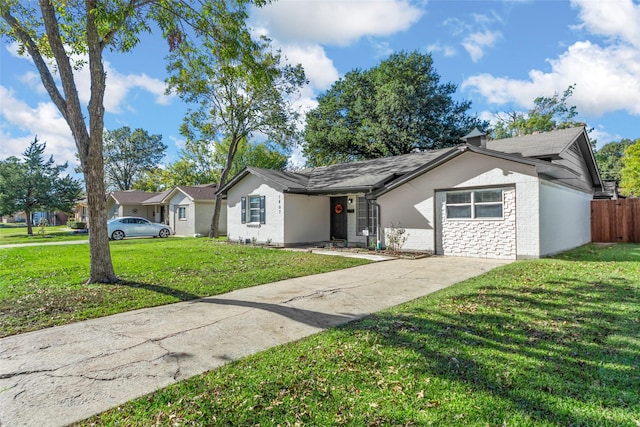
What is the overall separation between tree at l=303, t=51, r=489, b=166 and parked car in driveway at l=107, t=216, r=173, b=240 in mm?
14769

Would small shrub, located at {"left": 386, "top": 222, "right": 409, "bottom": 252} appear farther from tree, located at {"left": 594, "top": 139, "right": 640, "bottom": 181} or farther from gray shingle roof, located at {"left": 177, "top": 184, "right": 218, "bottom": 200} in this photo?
tree, located at {"left": 594, "top": 139, "right": 640, "bottom": 181}

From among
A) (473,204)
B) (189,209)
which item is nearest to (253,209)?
(189,209)

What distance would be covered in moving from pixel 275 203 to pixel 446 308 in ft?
37.4

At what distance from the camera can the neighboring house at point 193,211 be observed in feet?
81.3

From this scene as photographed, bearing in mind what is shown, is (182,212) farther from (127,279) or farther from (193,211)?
(127,279)

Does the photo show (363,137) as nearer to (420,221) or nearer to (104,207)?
(420,221)

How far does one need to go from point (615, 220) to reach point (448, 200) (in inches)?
393

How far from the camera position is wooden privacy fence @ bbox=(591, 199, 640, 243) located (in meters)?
15.4

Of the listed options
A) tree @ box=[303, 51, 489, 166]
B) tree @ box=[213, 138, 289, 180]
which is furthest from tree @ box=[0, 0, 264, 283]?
tree @ box=[213, 138, 289, 180]

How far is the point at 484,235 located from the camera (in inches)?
450

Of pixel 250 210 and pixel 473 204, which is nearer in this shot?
pixel 473 204

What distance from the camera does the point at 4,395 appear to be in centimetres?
310

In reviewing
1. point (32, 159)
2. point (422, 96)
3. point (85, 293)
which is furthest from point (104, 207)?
point (32, 159)

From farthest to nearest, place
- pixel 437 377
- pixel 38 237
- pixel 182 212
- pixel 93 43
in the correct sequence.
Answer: pixel 182 212 → pixel 38 237 → pixel 93 43 → pixel 437 377
